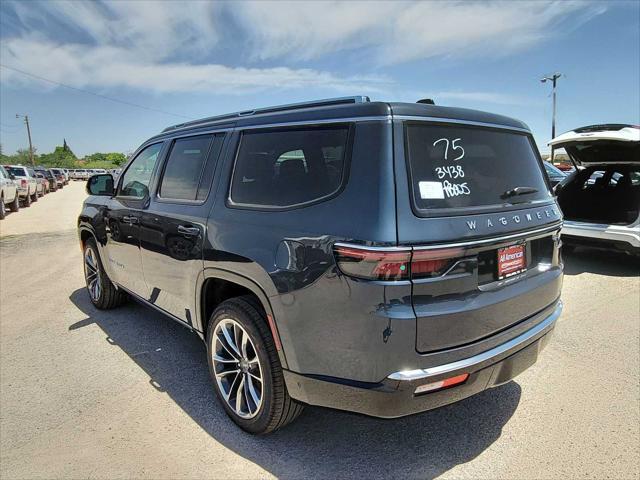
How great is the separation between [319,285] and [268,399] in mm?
848

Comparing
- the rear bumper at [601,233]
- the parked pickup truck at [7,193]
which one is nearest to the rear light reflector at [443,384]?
the rear bumper at [601,233]

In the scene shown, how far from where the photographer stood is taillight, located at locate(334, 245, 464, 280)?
6.40 feet

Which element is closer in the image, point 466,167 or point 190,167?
point 466,167

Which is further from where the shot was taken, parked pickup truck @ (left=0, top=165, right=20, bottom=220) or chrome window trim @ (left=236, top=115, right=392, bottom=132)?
parked pickup truck @ (left=0, top=165, right=20, bottom=220)

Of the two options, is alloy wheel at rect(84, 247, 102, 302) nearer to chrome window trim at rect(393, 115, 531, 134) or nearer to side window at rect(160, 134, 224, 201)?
side window at rect(160, 134, 224, 201)

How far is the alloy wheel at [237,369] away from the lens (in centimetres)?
268

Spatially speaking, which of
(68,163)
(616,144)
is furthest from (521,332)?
(68,163)

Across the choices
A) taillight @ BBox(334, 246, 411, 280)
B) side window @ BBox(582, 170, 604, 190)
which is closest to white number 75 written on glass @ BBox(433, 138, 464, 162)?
taillight @ BBox(334, 246, 411, 280)

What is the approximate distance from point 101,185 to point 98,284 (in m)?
1.17

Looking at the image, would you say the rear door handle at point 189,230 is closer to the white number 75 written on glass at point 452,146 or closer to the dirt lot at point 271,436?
the dirt lot at point 271,436

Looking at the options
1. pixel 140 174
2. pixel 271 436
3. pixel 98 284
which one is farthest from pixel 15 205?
pixel 271 436

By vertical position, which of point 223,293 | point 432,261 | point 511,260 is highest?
point 432,261

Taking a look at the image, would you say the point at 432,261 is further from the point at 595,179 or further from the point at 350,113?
the point at 595,179

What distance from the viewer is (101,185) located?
15.1ft
